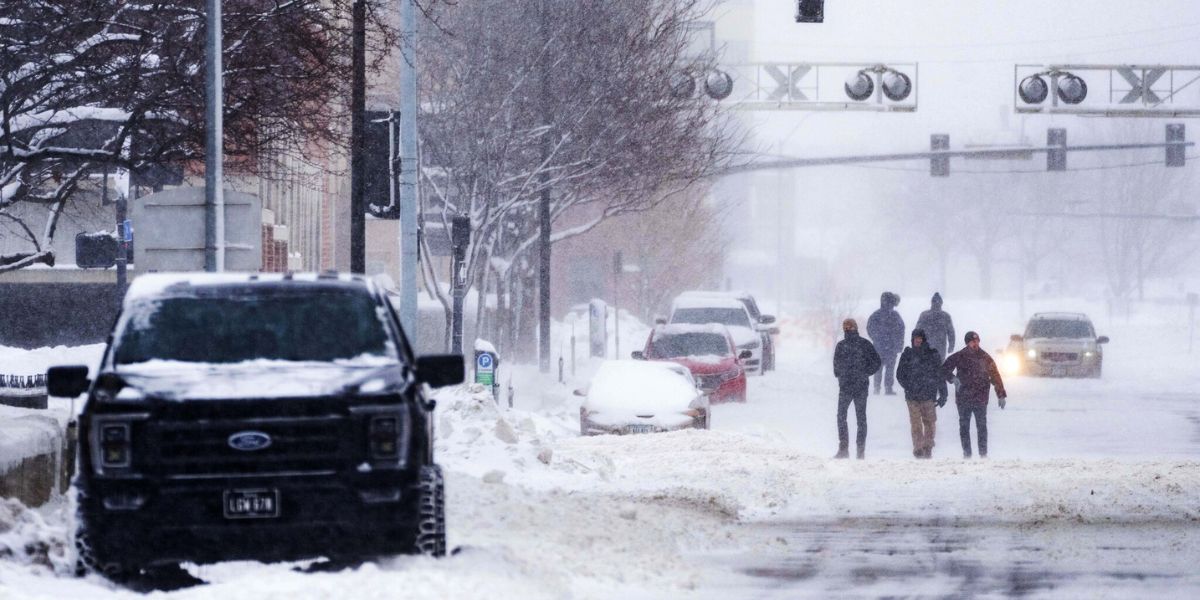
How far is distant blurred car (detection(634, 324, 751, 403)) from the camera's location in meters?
33.4

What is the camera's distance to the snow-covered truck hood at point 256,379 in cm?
980

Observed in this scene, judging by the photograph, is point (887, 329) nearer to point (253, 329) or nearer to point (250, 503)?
point (253, 329)

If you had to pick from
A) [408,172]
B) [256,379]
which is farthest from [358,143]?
[256,379]

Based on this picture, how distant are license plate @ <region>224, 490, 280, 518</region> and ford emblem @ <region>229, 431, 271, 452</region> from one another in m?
0.22

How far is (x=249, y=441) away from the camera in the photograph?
9781 millimetres

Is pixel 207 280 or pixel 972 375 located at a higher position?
pixel 207 280

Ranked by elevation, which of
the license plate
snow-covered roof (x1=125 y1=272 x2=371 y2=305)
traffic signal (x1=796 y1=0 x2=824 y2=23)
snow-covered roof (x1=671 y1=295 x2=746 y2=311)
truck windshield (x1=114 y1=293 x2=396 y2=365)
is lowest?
the license plate

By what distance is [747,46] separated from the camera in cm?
16962

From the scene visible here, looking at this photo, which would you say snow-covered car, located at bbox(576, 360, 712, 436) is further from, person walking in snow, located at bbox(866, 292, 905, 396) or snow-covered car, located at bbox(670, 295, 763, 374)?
snow-covered car, located at bbox(670, 295, 763, 374)

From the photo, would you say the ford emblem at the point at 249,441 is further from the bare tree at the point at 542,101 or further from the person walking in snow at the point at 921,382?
the bare tree at the point at 542,101

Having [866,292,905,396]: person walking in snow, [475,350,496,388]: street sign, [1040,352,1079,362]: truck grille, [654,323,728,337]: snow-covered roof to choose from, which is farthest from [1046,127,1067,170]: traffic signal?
[475,350,496,388]: street sign

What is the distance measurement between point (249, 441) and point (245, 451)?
0.06 metres

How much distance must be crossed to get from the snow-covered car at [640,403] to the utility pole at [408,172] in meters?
3.47

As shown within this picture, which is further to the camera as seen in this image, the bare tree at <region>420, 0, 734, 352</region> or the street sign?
the bare tree at <region>420, 0, 734, 352</region>
